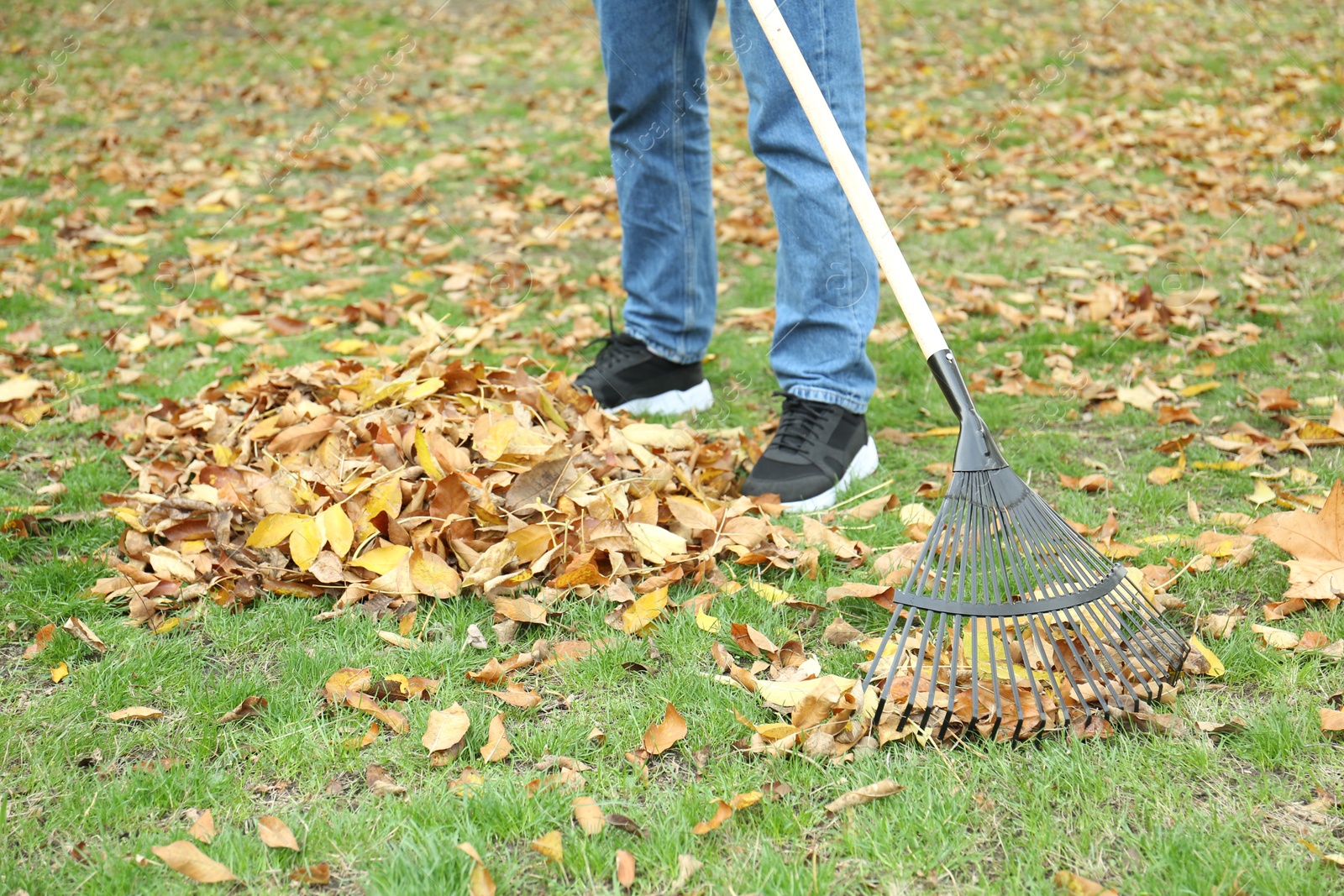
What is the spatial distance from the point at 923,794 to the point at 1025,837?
0.52 feet

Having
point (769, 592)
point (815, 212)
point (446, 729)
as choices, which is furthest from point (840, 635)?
point (815, 212)

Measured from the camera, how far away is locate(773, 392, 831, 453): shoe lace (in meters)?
2.65

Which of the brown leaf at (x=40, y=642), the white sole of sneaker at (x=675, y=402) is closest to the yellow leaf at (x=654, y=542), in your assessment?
the white sole of sneaker at (x=675, y=402)

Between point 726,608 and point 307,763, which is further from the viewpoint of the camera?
point 726,608

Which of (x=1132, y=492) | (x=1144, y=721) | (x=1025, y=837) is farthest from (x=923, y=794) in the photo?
(x=1132, y=492)

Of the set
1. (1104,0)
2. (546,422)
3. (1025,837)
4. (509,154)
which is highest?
(1104,0)

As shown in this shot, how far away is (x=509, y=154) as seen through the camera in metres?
6.44

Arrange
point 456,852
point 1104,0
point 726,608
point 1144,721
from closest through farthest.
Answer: point 456,852 < point 1144,721 < point 726,608 < point 1104,0

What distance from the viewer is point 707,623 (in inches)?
82.0

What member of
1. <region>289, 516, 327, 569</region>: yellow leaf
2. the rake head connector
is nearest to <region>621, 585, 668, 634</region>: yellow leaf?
the rake head connector

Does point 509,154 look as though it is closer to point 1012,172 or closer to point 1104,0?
point 1012,172

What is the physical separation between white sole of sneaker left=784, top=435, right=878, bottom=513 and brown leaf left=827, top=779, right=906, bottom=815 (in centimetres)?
105

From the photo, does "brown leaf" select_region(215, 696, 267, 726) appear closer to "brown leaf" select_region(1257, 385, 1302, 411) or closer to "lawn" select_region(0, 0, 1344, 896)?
"lawn" select_region(0, 0, 1344, 896)

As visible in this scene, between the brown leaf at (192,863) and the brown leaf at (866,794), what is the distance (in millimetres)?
910
